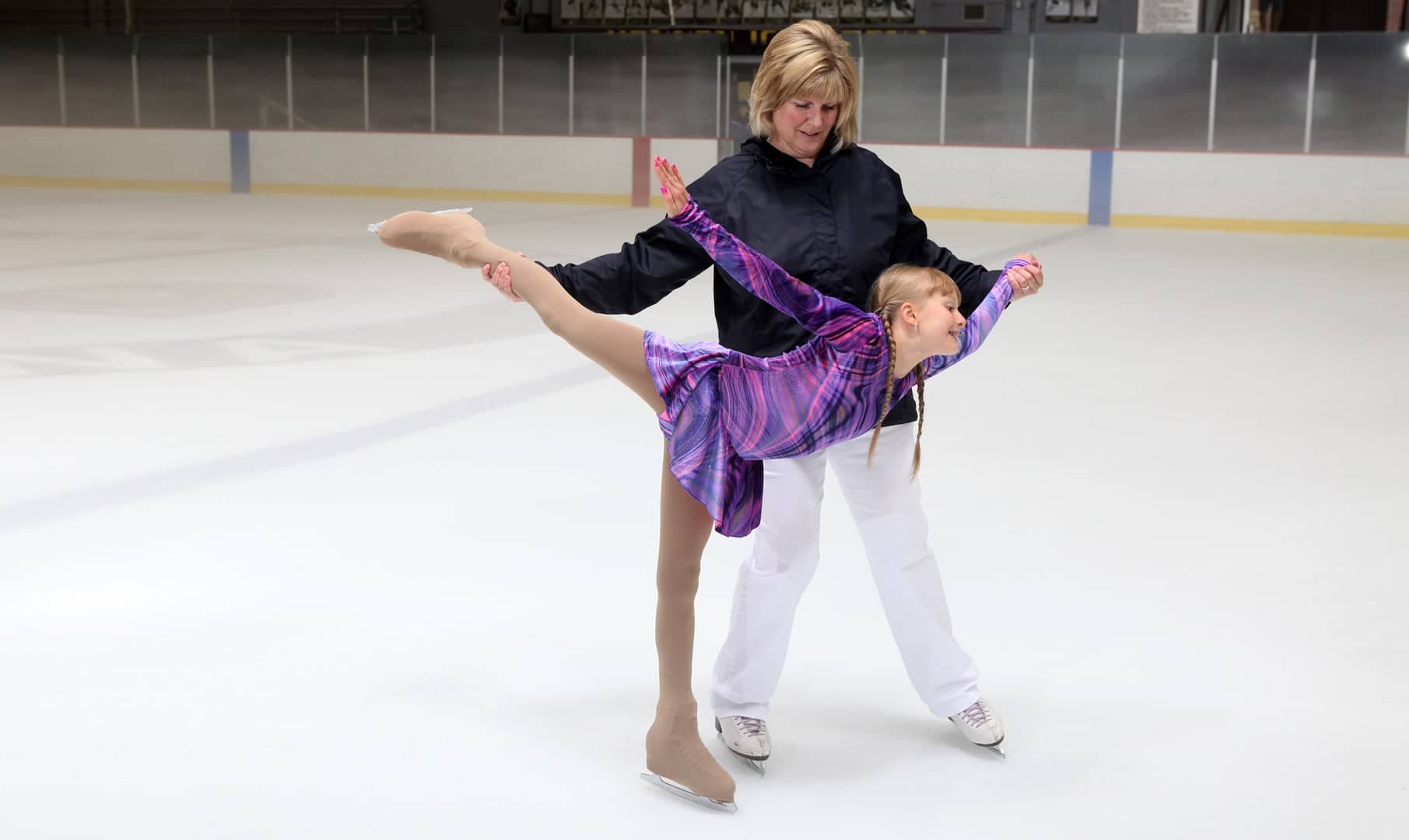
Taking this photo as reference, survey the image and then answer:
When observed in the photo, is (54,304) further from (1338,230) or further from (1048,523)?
(1338,230)

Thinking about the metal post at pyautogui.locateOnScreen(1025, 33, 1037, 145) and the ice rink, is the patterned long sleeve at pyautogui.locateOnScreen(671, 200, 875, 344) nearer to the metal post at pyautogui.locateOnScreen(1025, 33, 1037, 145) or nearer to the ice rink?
the ice rink

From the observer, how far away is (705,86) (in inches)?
689

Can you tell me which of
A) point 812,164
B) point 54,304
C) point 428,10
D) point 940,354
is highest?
point 428,10

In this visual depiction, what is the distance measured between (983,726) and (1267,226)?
13215 mm

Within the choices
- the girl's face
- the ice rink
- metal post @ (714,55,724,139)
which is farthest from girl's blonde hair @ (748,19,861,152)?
metal post @ (714,55,724,139)

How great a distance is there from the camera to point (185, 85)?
19.1 m

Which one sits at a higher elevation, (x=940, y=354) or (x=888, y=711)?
(x=940, y=354)

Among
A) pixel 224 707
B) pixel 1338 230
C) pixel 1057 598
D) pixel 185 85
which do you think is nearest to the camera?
pixel 224 707

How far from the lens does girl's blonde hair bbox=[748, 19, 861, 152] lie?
2.25m

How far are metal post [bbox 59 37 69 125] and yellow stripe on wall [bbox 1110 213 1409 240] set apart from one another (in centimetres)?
1371

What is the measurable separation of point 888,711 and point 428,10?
21.8m

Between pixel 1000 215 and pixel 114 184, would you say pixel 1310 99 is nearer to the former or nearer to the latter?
pixel 1000 215

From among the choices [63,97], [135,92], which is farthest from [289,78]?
[63,97]

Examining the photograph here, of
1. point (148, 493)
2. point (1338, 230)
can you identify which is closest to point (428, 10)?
point (1338, 230)
